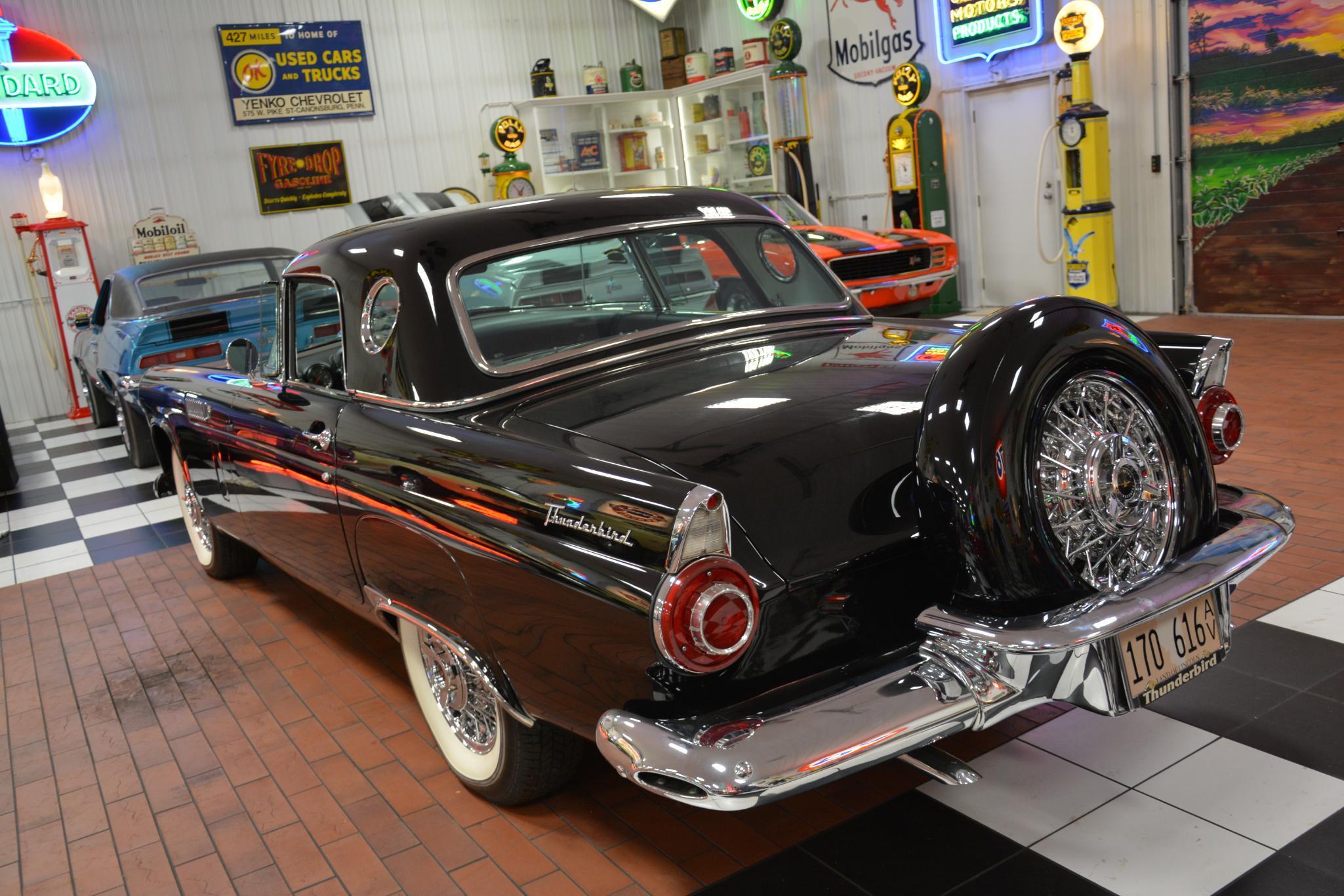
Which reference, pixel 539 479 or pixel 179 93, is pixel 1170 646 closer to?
pixel 539 479

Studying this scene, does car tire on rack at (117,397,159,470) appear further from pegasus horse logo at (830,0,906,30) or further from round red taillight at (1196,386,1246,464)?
pegasus horse logo at (830,0,906,30)

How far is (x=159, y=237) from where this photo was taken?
38.8 ft

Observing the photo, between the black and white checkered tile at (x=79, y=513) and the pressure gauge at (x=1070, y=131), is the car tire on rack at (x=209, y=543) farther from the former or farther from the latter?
the pressure gauge at (x=1070, y=131)

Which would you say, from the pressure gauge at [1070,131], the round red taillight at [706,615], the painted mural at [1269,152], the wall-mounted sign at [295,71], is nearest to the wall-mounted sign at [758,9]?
the wall-mounted sign at [295,71]

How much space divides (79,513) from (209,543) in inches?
94.2

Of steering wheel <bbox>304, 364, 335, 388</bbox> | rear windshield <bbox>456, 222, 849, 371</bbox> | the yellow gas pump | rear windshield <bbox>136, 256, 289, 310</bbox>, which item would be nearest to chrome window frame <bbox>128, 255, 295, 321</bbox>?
rear windshield <bbox>136, 256, 289, 310</bbox>

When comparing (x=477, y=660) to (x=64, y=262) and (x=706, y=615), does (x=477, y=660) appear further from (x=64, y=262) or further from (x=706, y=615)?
(x=64, y=262)

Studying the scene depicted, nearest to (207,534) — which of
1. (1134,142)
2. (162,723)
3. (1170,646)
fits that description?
(162,723)

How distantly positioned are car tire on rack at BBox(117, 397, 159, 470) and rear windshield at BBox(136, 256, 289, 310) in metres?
0.79

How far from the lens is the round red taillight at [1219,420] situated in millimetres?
2707

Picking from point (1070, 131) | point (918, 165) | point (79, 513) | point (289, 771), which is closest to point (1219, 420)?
point (289, 771)

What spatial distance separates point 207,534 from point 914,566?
12.8 ft

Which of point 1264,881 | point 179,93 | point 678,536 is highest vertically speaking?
point 179,93

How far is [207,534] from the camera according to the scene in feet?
16.5
